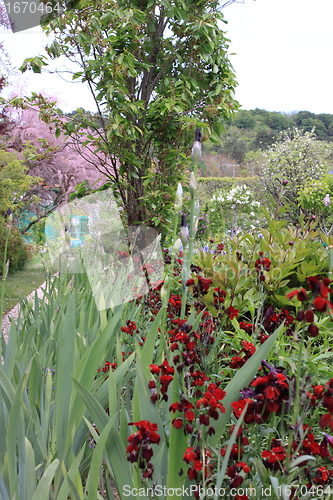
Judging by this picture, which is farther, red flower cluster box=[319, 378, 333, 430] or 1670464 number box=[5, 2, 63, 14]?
1670464 number box=[5, 2, 63, 14]

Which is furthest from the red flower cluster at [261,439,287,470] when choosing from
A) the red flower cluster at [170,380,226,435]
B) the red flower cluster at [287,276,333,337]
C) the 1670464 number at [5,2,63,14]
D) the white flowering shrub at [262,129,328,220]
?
the white flowering shrub at [262,129,328,220]

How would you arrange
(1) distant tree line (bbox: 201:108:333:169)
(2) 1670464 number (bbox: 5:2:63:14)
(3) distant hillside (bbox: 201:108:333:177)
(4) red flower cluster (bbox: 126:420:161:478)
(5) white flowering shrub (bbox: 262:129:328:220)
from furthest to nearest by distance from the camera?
(1) distant tree line (bbox: 201:108:333:169), (3) distant hillside (bbox: 201:108:333:177), (5) white flowering shrub (bbox: 262:129:328:220), (2) 1670464 number (bbox: 5:2:63:14), (4) red flower cluster (bbox: 126:420:161:478)

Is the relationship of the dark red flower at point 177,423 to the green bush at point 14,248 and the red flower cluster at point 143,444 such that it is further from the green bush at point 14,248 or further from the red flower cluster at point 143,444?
the green bush at point 14,248

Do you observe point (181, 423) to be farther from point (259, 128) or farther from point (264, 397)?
point (259, 128)

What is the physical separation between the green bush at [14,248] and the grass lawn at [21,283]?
0.19 m

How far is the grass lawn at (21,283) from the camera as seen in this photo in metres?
5.13

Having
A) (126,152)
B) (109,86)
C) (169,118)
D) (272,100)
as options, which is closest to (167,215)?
(126,152)

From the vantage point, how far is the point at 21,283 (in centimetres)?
625

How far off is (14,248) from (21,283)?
67 cm

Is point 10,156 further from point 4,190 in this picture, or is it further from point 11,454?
point 11,454

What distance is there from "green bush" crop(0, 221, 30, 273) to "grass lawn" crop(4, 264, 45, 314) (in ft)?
0.63

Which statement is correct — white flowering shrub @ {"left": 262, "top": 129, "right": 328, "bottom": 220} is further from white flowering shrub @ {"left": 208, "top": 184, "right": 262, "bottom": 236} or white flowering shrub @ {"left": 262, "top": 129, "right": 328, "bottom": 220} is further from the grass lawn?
the grass lawn

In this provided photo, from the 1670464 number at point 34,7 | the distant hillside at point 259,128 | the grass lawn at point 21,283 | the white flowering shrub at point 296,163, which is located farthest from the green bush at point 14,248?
the distant hillside at point 259,128

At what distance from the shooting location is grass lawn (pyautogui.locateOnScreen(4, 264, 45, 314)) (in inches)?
202
